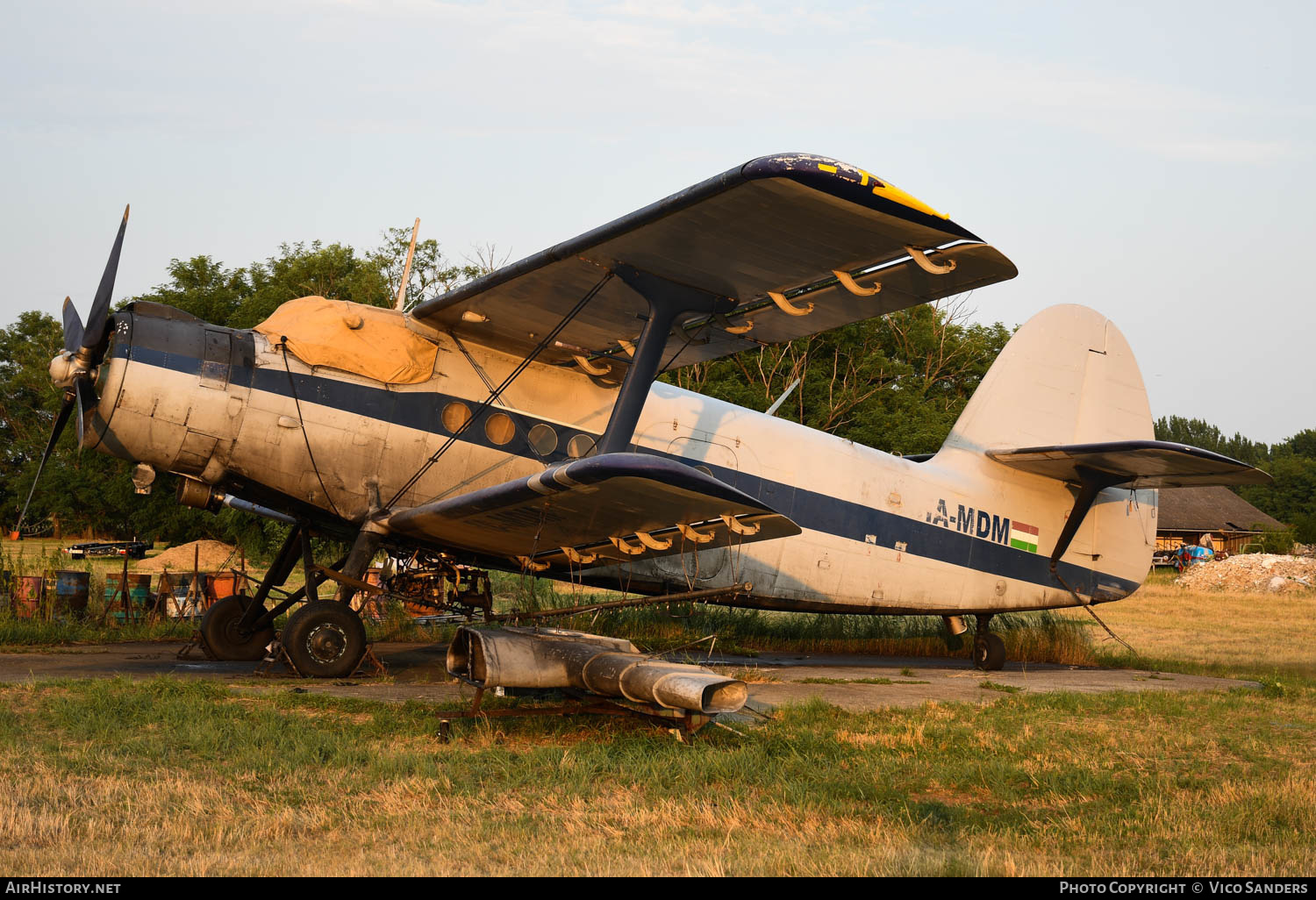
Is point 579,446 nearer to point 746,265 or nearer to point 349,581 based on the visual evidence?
point 349,581

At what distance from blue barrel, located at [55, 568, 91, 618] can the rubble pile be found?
33.2 metres

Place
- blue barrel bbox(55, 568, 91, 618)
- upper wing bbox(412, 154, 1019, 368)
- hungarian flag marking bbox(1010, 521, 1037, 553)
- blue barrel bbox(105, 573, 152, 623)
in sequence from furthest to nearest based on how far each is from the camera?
blue barrel bbox(105, 573, 152, 623), hungarian flag marking bbox(1010, 521, 1037, 553), blue barrel bbox(55, 568, 91, 618), upper wing bbox(412, 154, 1019, 368)

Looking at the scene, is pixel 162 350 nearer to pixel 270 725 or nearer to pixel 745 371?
pixel 270 725

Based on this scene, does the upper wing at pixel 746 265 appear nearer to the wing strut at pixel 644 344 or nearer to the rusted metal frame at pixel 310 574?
the wing strut at pixel 644 344

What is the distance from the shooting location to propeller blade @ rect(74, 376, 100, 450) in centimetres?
888

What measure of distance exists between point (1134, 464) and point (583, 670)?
8222 mm

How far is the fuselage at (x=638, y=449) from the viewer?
8.95 metres

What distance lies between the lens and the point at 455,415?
991 cm


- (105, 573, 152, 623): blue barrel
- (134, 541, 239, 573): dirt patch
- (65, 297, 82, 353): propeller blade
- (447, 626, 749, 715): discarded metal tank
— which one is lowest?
(134, 541, 239, 573): dirt patch

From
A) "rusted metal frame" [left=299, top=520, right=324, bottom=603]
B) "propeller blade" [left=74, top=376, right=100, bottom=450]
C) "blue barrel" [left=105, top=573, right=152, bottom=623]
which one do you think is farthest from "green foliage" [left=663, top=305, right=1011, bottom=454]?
"propeller blade" [left=74, top=376, right=100, bottom=450]

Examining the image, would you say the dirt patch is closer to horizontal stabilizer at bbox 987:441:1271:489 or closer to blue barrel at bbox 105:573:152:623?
blue barrel at bbox 105:573:152:623

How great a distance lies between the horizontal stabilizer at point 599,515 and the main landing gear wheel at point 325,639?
3.16 feet

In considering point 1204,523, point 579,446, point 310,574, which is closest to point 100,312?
point 310,574

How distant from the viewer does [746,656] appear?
1390 cm
